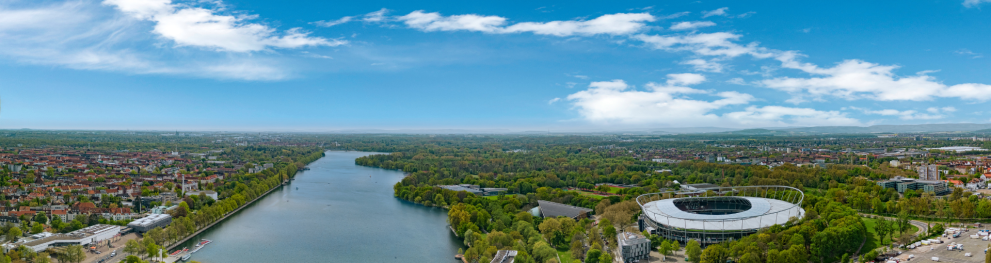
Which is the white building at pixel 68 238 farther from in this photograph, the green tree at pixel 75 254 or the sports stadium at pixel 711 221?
the sports stadium at pixel 711 221

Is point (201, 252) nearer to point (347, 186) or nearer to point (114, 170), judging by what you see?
point (347, 186)

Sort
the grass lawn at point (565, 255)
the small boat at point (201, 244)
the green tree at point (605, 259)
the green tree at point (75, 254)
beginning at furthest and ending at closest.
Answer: the small boat at point (201, 244) < the grass lawn at point (565, 255) < the green tree at point (75, 254) < the green tree at point (605, 259)

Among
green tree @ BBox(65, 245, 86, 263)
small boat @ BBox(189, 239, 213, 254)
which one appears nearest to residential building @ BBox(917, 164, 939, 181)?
small boat @ BBox(189, 239, 213, 254)

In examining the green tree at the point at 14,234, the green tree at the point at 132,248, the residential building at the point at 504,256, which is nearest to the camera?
→ the residential building at the point at 504,256

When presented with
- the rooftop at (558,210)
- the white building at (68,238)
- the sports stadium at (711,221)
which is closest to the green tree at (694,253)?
the sports stadium at (711,221)

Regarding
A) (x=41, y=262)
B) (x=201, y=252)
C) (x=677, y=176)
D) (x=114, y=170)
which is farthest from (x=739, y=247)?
(x=114, y=170)

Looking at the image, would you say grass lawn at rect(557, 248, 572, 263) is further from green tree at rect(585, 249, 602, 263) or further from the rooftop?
the rooftop

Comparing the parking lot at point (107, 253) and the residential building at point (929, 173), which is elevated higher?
the residential building at point (929, 173)
